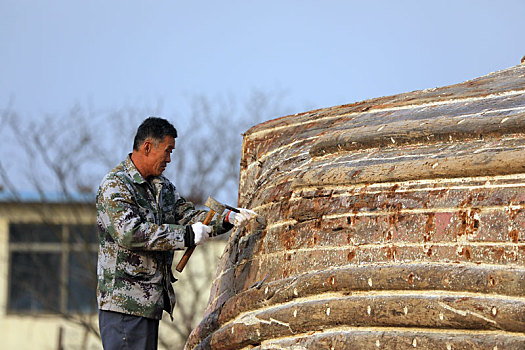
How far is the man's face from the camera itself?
512 centimetres

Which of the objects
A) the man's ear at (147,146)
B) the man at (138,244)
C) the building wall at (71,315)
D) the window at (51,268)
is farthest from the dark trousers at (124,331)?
the window at (51,268)

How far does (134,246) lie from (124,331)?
1.54 feet

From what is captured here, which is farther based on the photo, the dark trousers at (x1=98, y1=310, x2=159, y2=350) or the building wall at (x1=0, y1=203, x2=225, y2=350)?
the building wall at (x1=0, y1=203, x2=225, y2=350)

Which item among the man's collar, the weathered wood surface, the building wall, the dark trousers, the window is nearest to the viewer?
the weathered wood surface

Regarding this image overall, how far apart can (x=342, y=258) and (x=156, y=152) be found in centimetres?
146

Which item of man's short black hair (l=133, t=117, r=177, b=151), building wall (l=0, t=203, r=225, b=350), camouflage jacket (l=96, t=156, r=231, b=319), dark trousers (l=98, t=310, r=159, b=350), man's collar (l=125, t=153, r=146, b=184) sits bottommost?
dark trousers (l=98, t=310, r=159, b=350)

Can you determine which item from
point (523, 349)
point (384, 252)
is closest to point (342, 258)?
point (384, 252)

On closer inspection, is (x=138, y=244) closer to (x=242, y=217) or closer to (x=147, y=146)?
(x=242, y=217)

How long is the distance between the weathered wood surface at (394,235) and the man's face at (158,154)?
0.61m

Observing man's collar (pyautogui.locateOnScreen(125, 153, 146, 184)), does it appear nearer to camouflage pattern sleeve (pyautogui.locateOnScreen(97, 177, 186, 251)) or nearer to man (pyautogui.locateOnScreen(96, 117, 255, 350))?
Result: man (pyautogui.locateOnScreen(96, 117, 255, 350))

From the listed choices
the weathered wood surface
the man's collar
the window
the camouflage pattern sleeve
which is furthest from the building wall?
the weathered wood surface

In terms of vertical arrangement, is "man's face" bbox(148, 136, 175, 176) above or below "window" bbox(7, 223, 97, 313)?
below

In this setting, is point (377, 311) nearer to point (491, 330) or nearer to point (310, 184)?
point (491, 330)

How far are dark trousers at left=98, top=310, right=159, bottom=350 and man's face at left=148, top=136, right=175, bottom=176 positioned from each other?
805 millimetres
